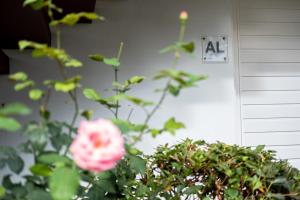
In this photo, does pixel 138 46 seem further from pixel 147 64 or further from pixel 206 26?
pixel 206 26

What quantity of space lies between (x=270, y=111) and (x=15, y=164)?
2302 millimetres

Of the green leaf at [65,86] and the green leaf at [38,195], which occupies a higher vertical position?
the green leaf at [65,86]

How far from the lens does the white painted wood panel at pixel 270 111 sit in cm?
265

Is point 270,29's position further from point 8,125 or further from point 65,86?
point 8,125

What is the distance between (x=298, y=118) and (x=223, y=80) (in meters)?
0.74

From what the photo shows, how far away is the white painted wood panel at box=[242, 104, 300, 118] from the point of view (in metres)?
2.65

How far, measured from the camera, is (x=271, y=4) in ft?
8.92

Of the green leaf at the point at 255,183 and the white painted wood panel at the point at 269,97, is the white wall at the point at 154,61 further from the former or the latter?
the green leaf at the point at 255,183

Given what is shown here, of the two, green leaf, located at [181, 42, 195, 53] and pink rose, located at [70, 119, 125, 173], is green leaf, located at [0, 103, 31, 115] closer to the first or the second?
pink rose, located at [70, 119, 125, 173]

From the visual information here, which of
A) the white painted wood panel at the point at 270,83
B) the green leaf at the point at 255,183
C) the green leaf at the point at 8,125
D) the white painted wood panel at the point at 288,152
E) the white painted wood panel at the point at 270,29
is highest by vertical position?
the white painted wood panel at the point at 270,29

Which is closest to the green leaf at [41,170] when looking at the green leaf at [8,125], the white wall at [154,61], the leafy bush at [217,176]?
the green leaf at [8,125]

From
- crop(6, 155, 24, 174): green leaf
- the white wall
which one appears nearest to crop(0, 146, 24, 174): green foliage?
crop(6, 155, 24, 174): green leaf

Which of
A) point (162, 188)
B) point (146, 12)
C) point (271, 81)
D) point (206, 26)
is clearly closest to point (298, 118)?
point (271, 81)

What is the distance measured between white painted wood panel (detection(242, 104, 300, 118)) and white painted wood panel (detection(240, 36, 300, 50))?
49 cm
